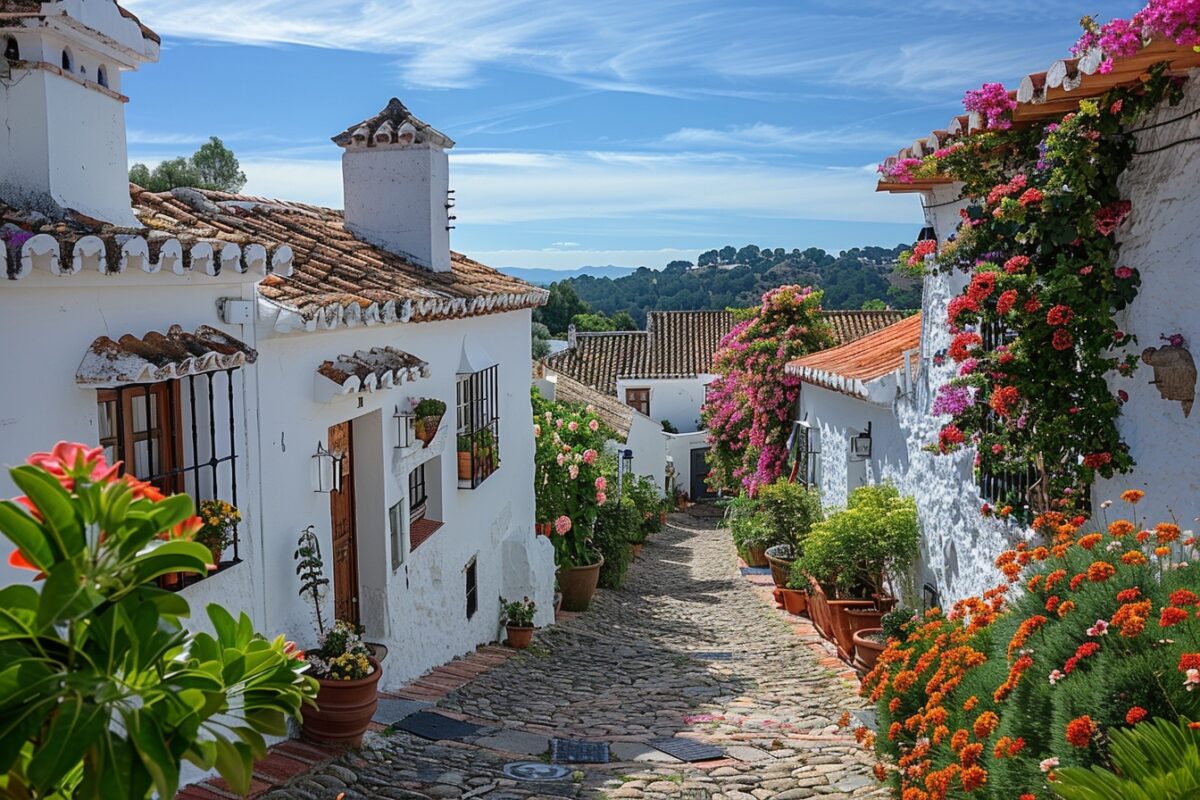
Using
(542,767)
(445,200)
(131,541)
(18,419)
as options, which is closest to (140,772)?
(131,541)

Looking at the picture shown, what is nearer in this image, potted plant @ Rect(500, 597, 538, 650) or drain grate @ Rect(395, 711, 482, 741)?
drain grate @ Rect(395, 711, 482, 741)

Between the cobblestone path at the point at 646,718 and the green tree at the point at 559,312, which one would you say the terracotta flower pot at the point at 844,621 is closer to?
the cobblestone path at the point at 646,718

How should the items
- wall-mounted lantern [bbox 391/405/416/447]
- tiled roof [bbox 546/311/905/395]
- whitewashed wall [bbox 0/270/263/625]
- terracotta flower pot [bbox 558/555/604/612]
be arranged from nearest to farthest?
whitewashed wall [bbox 0/270/263/625]
wall-mounted lantern [bbox 391/405/416/447]
terracotta flower pot [bbox 558/555/604/612]
tiled roof [bbox 546/311/905/395]

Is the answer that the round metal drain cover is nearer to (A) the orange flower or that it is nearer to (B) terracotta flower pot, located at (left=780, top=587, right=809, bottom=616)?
(A) the orange flower

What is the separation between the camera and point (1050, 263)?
6043 mm

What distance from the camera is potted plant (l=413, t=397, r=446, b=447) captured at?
29.6ft

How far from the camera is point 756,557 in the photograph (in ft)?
59.3

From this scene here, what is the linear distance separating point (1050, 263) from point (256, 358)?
15.6ft

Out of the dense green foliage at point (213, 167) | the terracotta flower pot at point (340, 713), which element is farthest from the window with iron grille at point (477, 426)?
the dense green foliage at point (213, 167)

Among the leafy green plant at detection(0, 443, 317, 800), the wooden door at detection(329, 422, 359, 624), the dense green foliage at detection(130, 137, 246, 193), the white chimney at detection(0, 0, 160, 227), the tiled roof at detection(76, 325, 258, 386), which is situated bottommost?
the wooden door at detection(329, 422, 359, 624)

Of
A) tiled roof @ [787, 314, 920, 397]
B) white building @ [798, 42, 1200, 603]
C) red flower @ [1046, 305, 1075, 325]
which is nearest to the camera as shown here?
white building @ [798, 42, 1200, 603]

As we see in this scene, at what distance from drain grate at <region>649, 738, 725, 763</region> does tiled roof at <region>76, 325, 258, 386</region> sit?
4.02m

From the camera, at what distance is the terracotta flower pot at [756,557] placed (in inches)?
699

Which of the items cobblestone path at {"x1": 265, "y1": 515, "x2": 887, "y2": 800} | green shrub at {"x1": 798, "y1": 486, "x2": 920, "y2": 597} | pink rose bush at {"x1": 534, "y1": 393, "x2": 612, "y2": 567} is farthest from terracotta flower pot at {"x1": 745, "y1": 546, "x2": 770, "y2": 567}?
green shrub at {"x1": 798, "y1": 486, "x2": 920, "y2": 597}
